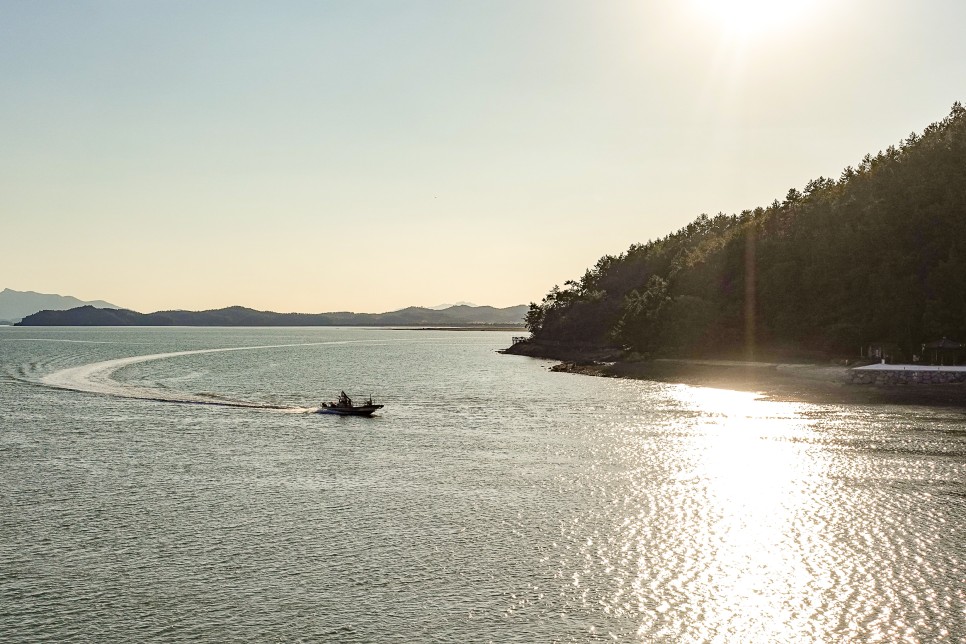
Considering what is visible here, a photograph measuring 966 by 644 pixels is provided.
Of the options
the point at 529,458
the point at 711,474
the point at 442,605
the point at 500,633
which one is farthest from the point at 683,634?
the point at 529,458

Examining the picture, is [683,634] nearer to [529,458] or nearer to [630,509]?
[630,509]

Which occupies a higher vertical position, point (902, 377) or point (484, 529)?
point (902, 377)

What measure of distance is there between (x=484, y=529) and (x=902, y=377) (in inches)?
3443

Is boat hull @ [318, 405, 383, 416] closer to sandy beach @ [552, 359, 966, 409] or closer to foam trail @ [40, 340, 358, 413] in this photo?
foam trail @ [40, 340, 358, 413]

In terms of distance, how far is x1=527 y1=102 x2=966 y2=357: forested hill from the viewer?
124m

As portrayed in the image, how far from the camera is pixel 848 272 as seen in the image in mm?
133500

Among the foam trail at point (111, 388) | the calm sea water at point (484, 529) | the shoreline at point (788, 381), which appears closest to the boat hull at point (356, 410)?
the calm sea water at point (484, 529)

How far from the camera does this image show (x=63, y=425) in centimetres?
7969

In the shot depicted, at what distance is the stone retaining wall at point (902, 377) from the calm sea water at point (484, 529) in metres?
24.9

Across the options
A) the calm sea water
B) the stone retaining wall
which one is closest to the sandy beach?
the stone retaining wall

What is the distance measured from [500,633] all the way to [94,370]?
148 metres

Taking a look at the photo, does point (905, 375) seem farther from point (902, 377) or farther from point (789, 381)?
point (789, 381)

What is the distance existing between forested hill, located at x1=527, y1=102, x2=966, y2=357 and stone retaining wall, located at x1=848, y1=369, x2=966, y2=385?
1660 cm

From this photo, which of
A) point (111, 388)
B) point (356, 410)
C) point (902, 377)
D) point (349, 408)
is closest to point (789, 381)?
point (902, 377)
